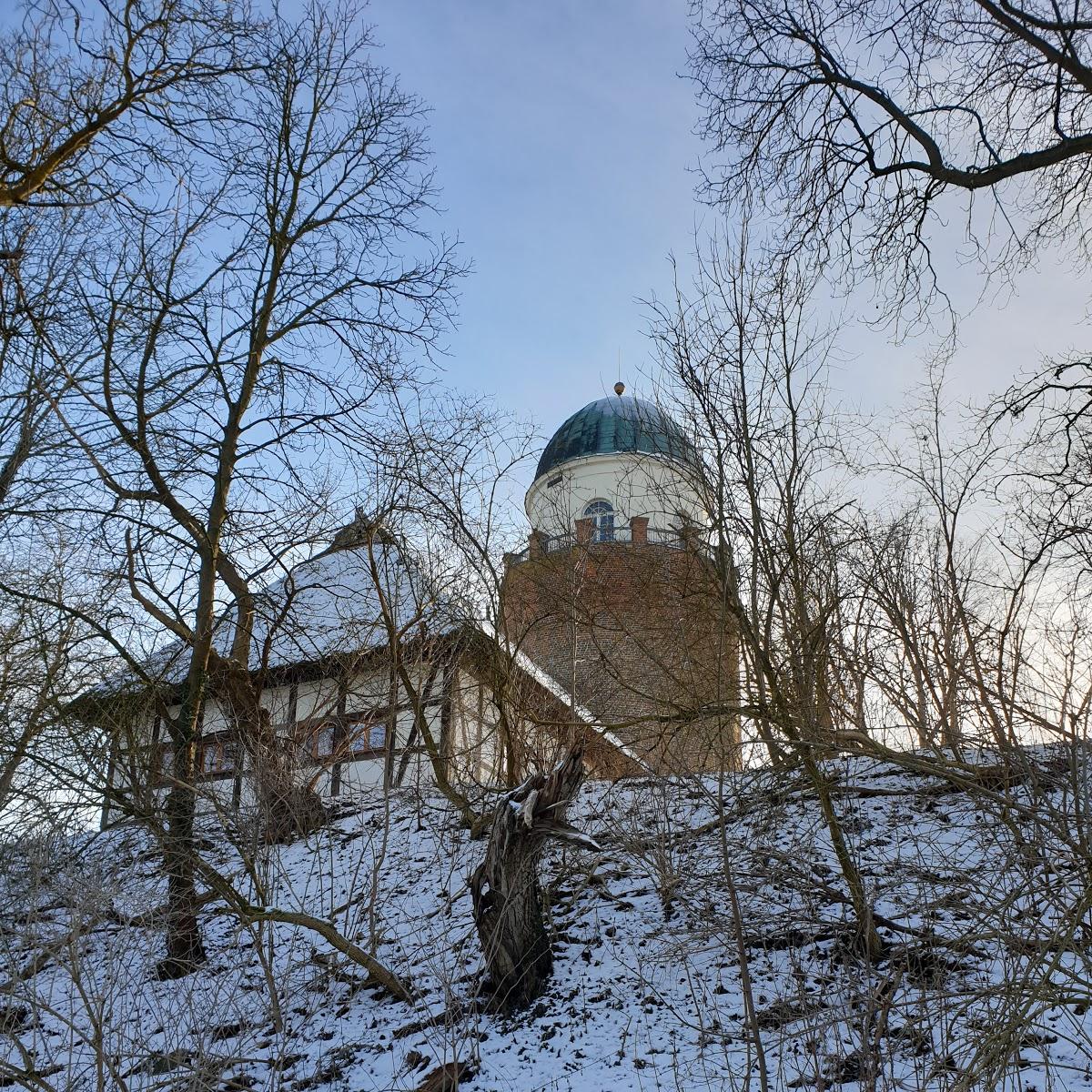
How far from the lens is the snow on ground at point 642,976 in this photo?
17.1 ft

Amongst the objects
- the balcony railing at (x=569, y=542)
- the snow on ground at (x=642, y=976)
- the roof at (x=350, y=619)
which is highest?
the balcony railing at (x=569, y=542)

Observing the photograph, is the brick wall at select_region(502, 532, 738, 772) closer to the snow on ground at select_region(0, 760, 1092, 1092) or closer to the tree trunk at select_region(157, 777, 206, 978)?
the snow on ground at select_region(0, 760, 1092, 1092)

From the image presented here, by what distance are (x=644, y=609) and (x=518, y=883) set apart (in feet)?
11.4

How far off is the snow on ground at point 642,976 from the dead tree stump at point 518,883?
25 centimetres

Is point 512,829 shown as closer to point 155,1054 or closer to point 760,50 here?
point 155,1054

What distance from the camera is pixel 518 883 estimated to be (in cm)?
768

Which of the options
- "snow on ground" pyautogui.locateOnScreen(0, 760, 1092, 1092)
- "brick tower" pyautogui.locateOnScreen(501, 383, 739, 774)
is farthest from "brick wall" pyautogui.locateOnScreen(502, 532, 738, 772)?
"snow on ground" pyautogui.locateOnScreen(0, 760, 1092, 1092)

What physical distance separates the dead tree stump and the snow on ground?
248 millimetres

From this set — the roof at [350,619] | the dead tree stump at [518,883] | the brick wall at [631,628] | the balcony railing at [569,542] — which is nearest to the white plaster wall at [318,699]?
the roof at [350,619]

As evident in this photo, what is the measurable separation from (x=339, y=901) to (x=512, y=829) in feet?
11.1

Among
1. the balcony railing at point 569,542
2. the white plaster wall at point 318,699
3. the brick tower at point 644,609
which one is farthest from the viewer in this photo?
the balcony railing at point 569,542

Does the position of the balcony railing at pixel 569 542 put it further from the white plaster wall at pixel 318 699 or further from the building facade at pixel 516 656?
the white plaster wall at pixel 318 699

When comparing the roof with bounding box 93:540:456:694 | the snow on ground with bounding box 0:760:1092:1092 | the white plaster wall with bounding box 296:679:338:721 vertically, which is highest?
the roof with bounding box 93:540:456:694

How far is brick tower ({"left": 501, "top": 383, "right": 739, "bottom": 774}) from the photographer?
25.6ft
